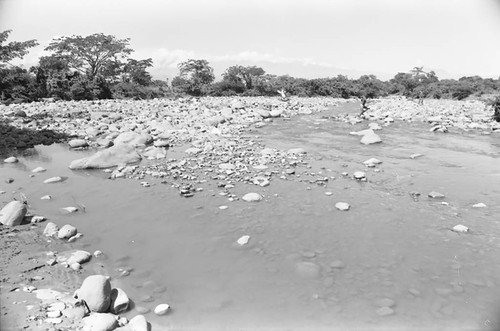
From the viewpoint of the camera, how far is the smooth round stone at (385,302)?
4.57 m

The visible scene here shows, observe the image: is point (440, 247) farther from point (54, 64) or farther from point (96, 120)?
point (54, 64)

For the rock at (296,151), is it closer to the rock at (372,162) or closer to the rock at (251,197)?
the rock at (372,162)

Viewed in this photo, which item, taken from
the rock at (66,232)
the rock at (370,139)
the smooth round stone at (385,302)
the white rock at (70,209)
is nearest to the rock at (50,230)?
the rock at (66,232)

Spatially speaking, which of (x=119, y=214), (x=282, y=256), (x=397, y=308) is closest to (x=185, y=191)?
(x=119, y=214)

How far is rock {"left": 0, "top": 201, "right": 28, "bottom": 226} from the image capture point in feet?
22.3

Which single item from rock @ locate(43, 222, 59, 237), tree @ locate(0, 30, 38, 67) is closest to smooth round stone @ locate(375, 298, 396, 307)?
rock @ locate(43, 222, 59, 237)

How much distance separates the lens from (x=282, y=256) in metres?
5.80

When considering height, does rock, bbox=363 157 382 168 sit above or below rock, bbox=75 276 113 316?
above

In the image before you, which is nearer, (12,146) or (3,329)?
(3,329)

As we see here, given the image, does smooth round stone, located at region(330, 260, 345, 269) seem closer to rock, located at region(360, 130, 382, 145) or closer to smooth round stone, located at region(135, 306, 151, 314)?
smooth round stone, located at region(135, 306, 151, 314)

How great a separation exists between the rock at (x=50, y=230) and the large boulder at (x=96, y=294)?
2365 millimetres

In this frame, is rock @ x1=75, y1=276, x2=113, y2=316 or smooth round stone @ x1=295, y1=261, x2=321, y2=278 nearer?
rock @ x1=75, y1=276, x2=113, y2=316

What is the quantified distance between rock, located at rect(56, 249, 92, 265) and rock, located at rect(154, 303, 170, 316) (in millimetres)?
1860

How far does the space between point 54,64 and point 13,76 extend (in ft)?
21.7
